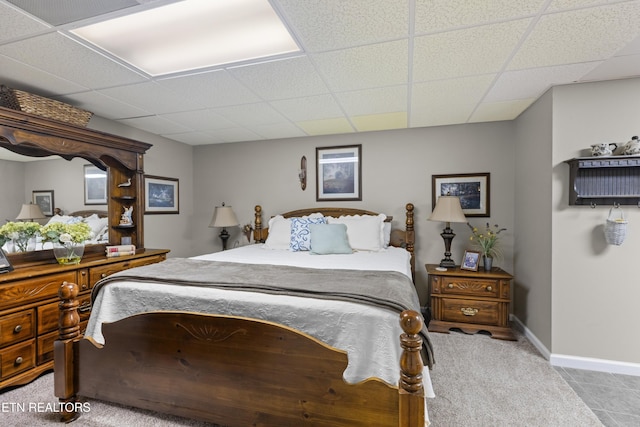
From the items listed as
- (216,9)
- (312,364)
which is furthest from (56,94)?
(312,364)

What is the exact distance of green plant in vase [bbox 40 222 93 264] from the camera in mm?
2453

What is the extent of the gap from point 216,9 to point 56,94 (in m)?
2.00

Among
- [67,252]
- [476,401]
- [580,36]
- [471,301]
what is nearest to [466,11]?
[580,36]

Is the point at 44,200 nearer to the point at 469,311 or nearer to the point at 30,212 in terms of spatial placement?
the point at 30,212

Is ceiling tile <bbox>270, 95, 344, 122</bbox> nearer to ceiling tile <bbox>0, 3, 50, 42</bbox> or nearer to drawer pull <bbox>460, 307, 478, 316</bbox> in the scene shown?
ceiling tile <bbox>0, 3, 50, 42</bbox>

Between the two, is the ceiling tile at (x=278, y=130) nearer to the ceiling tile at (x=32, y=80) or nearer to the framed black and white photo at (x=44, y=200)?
the ceiling tile at (x=32, y=80)

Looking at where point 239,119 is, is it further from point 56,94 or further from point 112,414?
point 112,414

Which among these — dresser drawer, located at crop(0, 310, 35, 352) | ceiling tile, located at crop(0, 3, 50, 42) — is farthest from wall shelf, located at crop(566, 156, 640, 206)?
dresser drawer, located at crop(0, 310, 35, 352)

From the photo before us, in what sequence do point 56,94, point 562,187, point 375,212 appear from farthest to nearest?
point 375,212
point 56,94
point 562,187

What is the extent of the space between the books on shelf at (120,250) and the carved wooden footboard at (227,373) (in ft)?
4.19

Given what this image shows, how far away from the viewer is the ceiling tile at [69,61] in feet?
5.89

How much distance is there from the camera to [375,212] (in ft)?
12.5

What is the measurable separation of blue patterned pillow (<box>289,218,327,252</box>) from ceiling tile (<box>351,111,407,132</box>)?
4.23 ft

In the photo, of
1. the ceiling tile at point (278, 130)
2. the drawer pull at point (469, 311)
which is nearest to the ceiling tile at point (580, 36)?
the drawer pull at point (469, 311)
